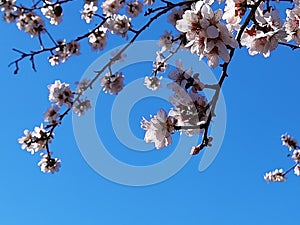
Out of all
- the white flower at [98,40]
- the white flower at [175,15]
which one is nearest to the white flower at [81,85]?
the white flower at [98,40]

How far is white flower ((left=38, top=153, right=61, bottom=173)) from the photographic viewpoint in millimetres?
4789

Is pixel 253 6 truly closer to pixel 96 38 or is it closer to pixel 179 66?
pixel 179 66

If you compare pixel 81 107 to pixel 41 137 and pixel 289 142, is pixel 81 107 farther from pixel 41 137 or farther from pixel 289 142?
pixel 289 142

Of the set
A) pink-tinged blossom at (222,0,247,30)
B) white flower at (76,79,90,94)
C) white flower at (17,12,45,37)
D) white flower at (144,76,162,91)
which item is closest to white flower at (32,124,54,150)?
white flower at (76,79,90,94)

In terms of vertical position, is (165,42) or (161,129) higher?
(165,42)

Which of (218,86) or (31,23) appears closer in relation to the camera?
(218,86)

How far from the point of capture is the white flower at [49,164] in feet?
15.7

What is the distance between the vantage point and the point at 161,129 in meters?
2.19

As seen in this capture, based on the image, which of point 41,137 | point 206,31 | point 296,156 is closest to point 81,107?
point 41,137

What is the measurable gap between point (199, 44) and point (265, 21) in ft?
1.06

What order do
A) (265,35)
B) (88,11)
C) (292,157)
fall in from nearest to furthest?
(265,35) → (88,11) → (292,157)

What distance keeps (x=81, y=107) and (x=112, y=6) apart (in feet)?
3.68

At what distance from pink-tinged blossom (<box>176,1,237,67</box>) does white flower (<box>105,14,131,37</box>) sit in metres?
2.88

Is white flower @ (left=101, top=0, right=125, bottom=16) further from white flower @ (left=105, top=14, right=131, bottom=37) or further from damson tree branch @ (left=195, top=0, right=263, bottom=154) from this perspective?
damson tree branch @ (left=195, top=0, right=263, bottom=154)
